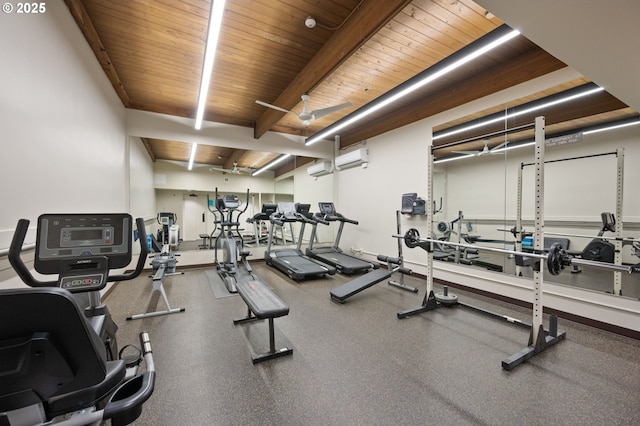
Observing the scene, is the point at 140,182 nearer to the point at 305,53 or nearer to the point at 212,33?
the point at 212,33

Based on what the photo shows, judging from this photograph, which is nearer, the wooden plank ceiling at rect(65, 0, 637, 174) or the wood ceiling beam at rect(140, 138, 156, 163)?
the wooden plank ceiling at rect(65, 0, 637, 174)

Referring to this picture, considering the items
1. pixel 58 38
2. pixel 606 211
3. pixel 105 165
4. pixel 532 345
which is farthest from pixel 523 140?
pixel 105 165

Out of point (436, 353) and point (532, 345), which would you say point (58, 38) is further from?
point (532, 345)

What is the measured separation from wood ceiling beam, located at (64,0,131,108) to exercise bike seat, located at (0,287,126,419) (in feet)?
11.3

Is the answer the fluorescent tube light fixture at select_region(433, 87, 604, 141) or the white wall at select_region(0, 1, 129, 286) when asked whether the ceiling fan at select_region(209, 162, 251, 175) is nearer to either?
the white wall at select_region(0, 1, 129, 286)

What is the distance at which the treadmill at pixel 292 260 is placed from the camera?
4.95m

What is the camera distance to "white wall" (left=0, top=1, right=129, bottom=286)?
1886 millimetres

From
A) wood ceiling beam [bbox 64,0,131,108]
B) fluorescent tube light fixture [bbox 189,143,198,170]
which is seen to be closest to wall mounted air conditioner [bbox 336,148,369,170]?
fluorescent tube light fixture [bbox 189,143,198,170]

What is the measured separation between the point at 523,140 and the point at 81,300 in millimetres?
5076

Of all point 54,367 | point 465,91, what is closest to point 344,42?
point 465,91

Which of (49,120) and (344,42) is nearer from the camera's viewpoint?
(49,120)

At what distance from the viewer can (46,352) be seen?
0.72 meters

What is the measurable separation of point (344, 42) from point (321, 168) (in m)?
4.36

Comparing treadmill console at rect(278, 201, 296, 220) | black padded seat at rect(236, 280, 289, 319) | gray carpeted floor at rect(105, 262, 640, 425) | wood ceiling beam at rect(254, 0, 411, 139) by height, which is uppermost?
wood ceiling beam at rect(254, 0, 411, 139)
